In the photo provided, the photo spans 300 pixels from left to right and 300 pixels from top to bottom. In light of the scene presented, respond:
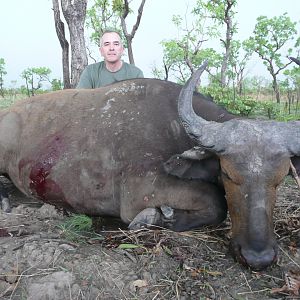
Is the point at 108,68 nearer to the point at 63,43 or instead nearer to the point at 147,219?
the point at 147,219

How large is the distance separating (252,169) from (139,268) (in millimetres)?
1224

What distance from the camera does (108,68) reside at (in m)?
8.05

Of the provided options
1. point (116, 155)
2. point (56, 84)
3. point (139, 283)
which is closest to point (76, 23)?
point (116, 155)

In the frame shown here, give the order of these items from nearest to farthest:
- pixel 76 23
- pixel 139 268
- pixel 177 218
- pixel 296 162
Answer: pixel 139 268, pixel 296 162, pixel 177 218, pixel 76 23

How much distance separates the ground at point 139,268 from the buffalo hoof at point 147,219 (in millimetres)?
148

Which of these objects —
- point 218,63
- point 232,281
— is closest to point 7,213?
point 232,281

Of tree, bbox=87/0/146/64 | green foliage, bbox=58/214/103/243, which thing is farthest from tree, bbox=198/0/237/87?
green foliage, bbox=58/214/103/243

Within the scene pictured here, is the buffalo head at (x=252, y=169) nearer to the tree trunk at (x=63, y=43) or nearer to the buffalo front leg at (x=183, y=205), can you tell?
the buffalo front leg at (x=183, y=205)

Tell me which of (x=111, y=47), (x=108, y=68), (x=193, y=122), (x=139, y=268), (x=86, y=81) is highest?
(x=111, y=47)

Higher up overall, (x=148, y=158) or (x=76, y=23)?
(x=76, y=23)

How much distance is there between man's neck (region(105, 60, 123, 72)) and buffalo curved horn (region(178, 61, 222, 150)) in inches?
168

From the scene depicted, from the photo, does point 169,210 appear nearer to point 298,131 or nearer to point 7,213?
point 298,131

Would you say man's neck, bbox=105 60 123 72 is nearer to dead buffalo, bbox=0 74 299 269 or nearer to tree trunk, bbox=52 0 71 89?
Result: dead buffalo, bbox=0 74 299 269

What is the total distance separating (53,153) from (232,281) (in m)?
2.70
